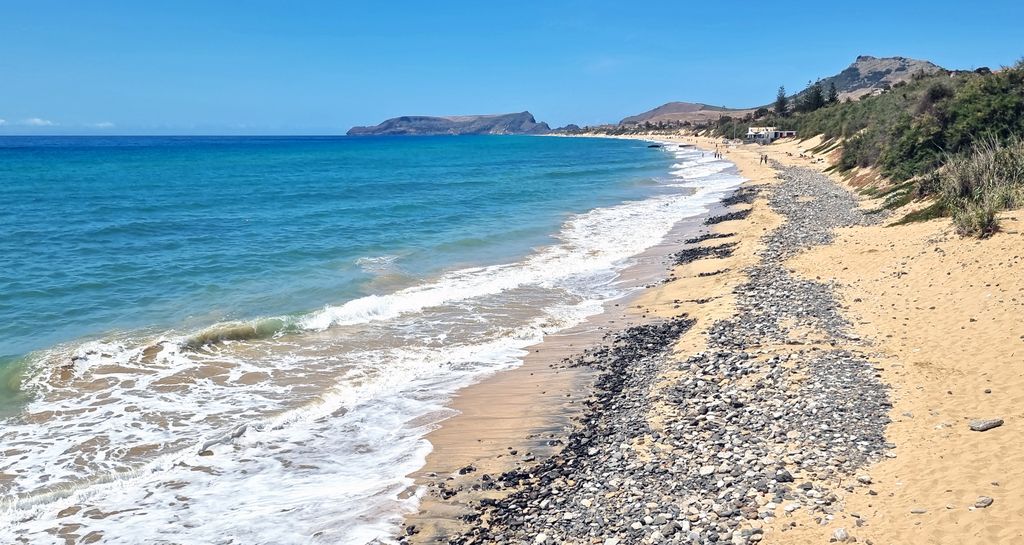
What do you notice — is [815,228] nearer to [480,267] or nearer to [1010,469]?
[480,267]

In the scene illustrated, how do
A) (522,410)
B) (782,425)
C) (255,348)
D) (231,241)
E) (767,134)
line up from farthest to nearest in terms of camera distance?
(767,134)
(231,241)
(255,348)
(522,410)
(782,425)

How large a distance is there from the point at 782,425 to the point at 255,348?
11240 mm

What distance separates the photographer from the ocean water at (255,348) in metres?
8.37

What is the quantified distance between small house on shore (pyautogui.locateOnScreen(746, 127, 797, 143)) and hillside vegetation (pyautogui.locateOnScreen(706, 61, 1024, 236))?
57147mm

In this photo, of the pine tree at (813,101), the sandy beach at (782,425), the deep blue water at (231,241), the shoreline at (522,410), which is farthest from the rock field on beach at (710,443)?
the pine tree at (813,101)

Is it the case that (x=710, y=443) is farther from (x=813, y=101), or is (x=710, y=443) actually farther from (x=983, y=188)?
(x=813, y=101)

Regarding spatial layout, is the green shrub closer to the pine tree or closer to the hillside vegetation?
the hillside vegetation

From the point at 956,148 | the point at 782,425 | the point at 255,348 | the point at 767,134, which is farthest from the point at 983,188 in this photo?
the point at 767,134

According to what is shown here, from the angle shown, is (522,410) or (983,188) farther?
(983,188)

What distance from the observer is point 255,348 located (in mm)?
14398

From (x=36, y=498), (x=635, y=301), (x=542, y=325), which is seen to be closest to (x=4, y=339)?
(x=36, y=498)

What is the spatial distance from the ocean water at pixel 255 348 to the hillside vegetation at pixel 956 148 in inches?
377

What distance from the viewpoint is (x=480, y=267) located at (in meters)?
22.5

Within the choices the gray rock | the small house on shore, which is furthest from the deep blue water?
the small house on shore
